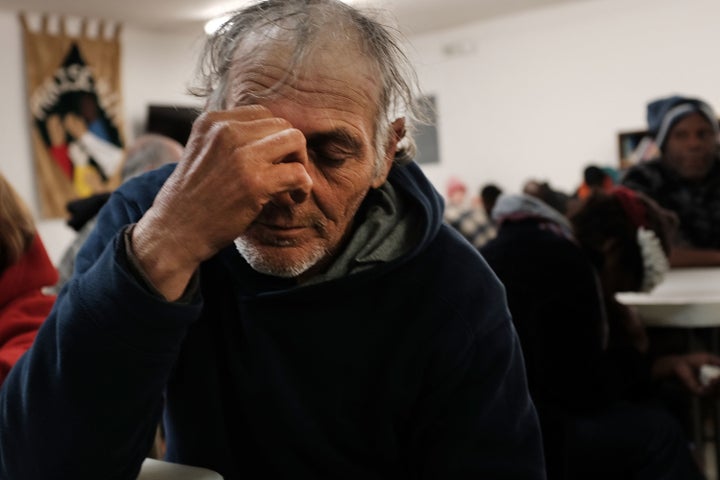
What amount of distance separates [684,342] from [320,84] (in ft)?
6.03

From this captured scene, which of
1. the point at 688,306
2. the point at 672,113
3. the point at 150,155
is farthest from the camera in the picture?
the point at 672,113

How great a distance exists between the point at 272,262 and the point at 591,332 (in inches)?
39.9

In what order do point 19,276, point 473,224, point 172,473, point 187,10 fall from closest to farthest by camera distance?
1. point 172,473
2. point 19,276
3. point 473,224
4. point 187,10

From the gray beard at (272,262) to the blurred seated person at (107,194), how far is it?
1.75 meters

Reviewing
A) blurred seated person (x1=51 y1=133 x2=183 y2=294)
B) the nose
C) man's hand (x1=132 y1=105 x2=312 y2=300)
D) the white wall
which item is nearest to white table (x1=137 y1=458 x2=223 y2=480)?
man's hand (x1=132 y1=105 x2=312 y2=300)

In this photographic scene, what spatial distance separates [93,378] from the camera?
2.39 feet

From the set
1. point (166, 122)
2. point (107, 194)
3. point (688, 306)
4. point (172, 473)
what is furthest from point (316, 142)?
point (166, 122)

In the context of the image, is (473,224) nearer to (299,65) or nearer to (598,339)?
(598,339)

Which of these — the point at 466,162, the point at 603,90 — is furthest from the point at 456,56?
the point at 603,90

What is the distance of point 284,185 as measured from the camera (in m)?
0.75

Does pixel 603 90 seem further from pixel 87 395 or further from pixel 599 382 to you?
pixel 87 395

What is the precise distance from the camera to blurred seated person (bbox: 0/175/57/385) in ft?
4.35

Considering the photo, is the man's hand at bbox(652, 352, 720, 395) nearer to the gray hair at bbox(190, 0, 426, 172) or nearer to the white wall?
the gray hair at bbox(190, 0, 426, 172)

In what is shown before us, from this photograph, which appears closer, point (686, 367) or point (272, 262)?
point (272, 262)
